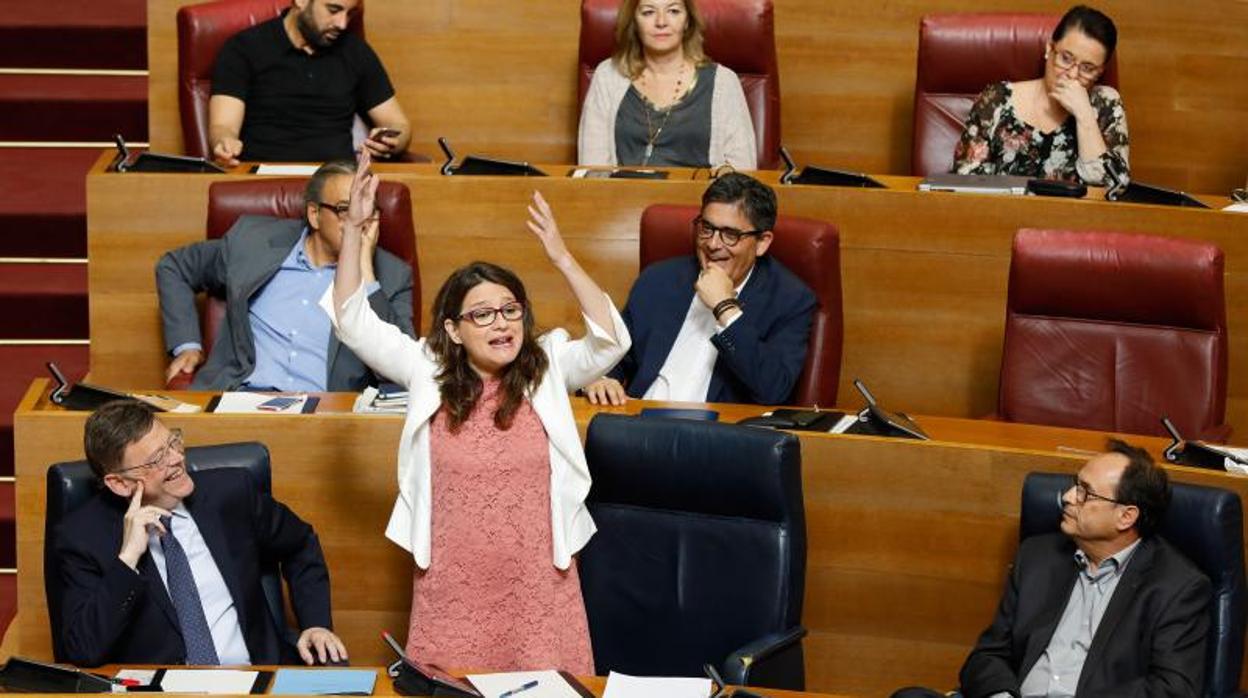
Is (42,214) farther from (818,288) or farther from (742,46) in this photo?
(818,288)

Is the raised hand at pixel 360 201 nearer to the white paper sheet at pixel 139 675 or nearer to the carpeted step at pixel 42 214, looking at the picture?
the white paper sheet at pixel 139 675

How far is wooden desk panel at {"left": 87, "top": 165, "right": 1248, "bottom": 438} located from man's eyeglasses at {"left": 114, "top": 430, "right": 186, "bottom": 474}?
124 cm

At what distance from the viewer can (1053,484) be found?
3346 mm

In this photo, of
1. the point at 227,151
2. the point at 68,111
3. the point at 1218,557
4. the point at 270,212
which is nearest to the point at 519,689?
the point at 1218,557

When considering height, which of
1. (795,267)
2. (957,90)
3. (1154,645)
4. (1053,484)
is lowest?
(1154,645)

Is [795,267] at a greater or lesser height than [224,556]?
greater

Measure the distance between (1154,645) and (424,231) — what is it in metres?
1.92

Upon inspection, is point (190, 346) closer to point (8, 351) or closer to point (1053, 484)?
point (8, 351)

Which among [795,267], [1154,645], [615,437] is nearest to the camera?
[1154,645]

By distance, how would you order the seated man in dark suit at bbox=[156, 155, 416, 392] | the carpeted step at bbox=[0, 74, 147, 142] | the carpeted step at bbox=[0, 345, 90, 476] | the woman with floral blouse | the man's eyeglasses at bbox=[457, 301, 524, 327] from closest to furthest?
1. the man's eyeglasses at bbox=[457, 301, 524, 327]
2. the seated man in dark suit at bbox=[156, 155, 416, 392]
3. the woman with floral blouse
4. the carpeted step at bbox=[0, 345, 90, 476]
5. the carpeted step at bbox=[0, 74, 147, 142]

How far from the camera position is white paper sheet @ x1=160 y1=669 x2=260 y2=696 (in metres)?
2.92

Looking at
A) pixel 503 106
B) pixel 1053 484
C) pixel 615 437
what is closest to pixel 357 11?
pixel 503 106

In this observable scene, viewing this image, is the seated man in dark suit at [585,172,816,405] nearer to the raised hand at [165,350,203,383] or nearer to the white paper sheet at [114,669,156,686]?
the raised hand at [165,350,203,383]

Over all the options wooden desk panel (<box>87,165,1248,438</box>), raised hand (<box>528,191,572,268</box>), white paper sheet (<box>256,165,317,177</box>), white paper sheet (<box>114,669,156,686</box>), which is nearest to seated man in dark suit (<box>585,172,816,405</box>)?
wooden desk panel (<box>87,165,1248,438</box>)
